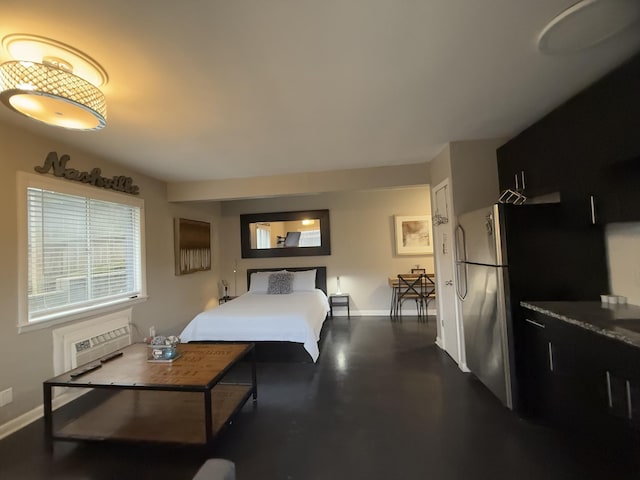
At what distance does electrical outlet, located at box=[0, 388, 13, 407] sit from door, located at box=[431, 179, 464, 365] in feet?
12.9

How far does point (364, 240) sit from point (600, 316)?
3.99 meters

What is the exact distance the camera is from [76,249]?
2.78m

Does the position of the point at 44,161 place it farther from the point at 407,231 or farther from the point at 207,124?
the point at 407,231

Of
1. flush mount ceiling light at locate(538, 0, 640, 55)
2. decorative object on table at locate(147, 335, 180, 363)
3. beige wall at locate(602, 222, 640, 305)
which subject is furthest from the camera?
decorative object on table at locate(147, 335, 180, 363)

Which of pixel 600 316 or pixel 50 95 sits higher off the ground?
pixel 50 95

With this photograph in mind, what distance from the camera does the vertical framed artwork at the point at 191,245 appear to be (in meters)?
4.32

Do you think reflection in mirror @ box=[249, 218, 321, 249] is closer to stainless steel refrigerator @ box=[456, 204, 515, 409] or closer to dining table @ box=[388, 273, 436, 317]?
dining table @ box=[388, 273, 436, 317]

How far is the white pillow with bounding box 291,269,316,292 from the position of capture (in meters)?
5.04

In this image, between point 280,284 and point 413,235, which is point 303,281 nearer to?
point 280,284

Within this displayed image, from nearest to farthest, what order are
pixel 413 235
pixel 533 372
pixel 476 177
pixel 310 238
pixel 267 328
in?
pixel 533 372 < pixel 476 177 < pixel 267 328 < pixel 413 235 < pixel 310 238

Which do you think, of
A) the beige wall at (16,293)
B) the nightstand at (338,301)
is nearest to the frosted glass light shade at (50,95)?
the beige wall at (16,293)

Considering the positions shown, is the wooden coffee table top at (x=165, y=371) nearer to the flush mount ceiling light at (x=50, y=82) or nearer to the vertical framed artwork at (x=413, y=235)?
the flush mount ceiling light at (x=50, y=82)

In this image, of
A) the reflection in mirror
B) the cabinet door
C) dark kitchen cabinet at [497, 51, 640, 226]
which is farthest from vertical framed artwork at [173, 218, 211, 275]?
dark kitchen cabinet at [497, 51, 640, 226]

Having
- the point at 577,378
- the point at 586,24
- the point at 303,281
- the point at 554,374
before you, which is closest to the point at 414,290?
the point at 303,281
